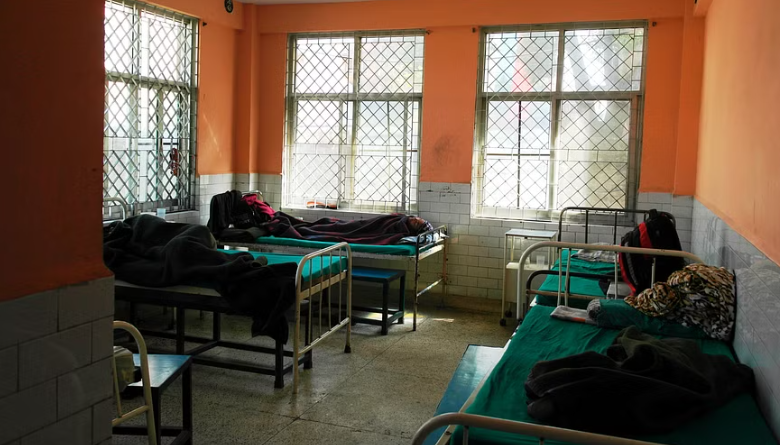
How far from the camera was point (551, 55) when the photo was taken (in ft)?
25.1

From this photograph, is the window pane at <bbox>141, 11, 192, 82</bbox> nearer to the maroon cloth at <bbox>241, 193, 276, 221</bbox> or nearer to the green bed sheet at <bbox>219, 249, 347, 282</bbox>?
the maroon cloth at <bbox>241, 193, 276, 221</bbox>

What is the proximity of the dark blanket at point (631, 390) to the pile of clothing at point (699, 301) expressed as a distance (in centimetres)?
78

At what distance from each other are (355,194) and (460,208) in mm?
1332

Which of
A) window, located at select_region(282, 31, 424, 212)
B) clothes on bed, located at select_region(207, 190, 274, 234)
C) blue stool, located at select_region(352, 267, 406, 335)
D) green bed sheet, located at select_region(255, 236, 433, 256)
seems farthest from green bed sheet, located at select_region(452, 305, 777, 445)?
window, located at select_region(282, 31, 424, 212)

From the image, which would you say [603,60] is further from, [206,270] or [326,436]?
[326,436]

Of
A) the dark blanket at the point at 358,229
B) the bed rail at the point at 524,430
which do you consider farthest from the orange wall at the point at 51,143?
the dark blanket at the point at 358,229

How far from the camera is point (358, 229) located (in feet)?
24.7

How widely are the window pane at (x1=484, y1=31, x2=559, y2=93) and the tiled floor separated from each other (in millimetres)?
2824

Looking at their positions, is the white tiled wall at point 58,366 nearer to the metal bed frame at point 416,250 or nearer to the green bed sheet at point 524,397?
the green bed sheet at point 524,397

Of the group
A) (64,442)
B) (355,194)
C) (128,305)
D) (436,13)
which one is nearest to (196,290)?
(128,305)

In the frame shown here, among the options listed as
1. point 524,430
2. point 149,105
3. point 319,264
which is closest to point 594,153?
point 319,264

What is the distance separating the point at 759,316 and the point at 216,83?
6593mm

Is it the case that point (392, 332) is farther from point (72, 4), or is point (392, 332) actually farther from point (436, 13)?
point (72, 4)

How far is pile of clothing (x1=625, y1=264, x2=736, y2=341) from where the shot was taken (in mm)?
3920
